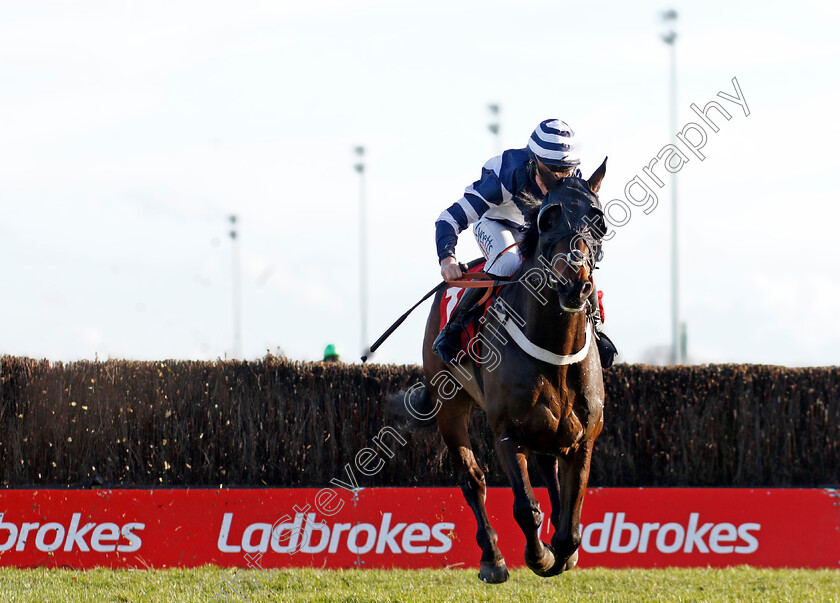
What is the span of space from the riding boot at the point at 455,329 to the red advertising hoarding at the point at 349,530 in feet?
9.18

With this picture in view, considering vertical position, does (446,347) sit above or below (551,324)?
below

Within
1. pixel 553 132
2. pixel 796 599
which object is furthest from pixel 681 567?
pixel 553 132

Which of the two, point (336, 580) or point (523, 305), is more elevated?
point (523, 305)

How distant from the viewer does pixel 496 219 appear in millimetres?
5910

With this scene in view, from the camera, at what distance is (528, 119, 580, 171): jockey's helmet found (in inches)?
201

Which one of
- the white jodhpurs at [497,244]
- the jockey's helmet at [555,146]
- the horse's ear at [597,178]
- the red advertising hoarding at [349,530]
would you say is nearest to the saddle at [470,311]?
the white jodhpurs at [497,244]

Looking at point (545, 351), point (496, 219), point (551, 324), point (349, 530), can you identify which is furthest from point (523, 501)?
point (349, 530)

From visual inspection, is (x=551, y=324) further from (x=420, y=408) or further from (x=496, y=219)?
(x=420, y=408)

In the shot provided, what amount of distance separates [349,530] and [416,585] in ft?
4.13

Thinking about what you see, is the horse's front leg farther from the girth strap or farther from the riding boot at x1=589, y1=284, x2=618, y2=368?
the riding boot at x1=589, y1=284, x2=618, y2=368

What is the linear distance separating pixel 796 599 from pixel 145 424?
573 cm

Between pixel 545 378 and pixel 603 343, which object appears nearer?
pixel 545 378

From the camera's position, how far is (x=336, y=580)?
7.20 m

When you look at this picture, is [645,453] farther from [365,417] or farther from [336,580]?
[336,580]
